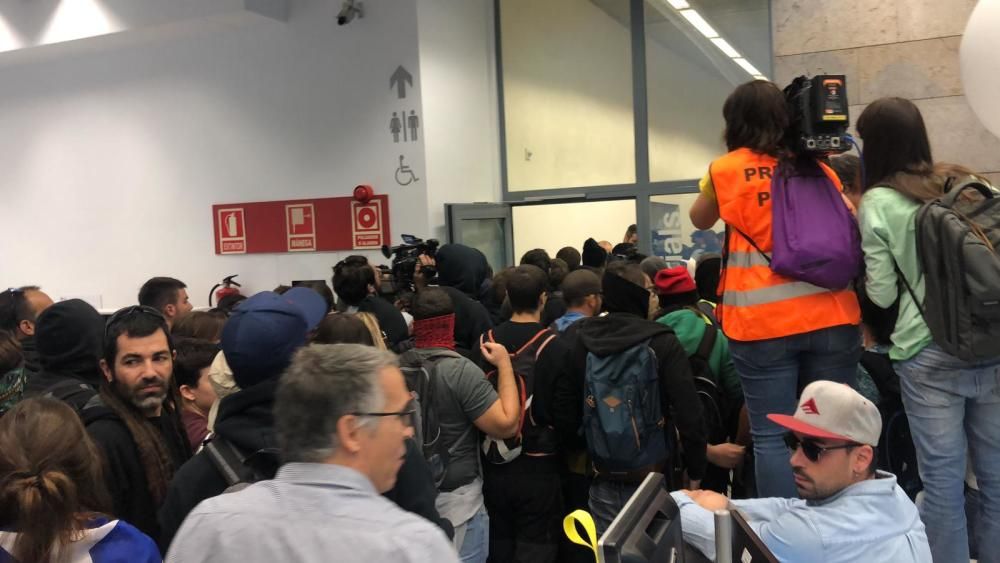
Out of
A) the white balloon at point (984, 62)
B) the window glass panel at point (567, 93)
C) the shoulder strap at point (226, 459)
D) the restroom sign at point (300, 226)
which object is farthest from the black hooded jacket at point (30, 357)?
the window glass panel at point (567, 93)

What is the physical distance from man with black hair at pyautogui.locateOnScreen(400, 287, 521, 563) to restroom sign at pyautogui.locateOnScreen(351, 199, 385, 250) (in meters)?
4.06

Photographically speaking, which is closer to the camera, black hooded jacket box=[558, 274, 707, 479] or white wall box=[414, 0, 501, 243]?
black hooded jacket box=[558, 274, 707, 479]

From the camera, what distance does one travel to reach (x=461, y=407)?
288cm

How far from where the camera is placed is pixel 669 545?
1300mm

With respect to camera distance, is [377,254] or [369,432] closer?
[369,432]

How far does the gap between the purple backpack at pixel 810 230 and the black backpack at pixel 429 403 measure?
1.16m

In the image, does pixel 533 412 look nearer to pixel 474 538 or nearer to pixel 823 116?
pixel 474 538

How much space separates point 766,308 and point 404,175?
4.81 metres

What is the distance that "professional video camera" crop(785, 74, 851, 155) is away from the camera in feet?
7.76

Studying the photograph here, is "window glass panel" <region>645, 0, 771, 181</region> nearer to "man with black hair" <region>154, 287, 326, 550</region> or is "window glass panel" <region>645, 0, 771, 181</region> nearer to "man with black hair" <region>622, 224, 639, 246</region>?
"man with black hair" <region>622, 224, 639, 246</region>

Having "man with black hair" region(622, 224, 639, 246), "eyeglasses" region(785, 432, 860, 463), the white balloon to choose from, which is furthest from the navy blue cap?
"man with black hair" region(622, 224, 639, 246)

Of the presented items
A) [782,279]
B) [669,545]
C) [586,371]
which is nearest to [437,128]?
[586,371]

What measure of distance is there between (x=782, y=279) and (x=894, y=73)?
4.24m

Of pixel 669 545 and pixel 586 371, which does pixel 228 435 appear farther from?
pixel 586 371
